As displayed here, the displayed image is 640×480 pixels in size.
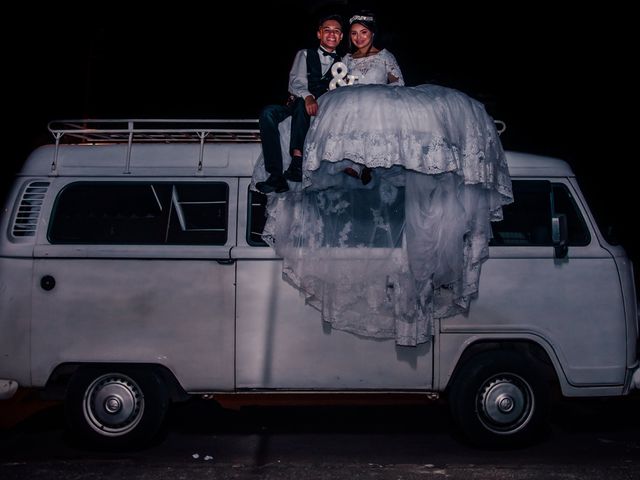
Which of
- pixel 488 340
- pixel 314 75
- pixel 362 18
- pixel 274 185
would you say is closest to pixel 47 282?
pixel 274 185

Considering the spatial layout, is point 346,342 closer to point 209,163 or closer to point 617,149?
point 209,163

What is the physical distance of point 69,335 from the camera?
19.8ft

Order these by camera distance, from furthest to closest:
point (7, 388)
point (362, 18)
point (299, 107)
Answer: point (362, 18) < point (299, 107) < point (7, 388)

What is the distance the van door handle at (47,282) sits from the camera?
6086 millimetres

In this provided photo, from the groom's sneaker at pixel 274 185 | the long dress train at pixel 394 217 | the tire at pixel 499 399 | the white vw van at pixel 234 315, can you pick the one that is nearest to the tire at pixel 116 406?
the white vw van at pixel 234 315

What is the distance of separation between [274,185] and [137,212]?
1.28 m

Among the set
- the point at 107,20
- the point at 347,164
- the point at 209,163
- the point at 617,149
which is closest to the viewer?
the point at 347,164

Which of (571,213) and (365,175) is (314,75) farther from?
(571,213)

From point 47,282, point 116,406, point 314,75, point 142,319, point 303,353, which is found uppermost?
point 314,75

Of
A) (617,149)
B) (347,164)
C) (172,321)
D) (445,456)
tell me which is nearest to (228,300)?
(172,321)

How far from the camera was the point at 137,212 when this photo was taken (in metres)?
6.27

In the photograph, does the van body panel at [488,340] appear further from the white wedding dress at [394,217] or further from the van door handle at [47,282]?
the van door handle at [47,282]

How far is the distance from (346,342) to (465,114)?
6.96 ft

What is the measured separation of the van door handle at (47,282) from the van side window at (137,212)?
12.5 inches
